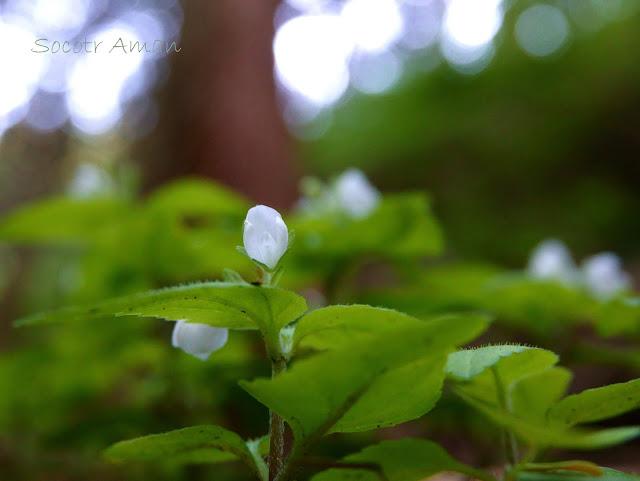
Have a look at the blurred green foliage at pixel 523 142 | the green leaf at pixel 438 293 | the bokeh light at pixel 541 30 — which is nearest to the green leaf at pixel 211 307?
the green leaf at pixel 438 293

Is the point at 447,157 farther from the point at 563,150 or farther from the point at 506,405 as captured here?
the point at 506,405

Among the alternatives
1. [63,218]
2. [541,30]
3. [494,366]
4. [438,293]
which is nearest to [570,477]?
[494,366]

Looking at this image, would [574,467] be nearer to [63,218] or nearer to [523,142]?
[63,218]

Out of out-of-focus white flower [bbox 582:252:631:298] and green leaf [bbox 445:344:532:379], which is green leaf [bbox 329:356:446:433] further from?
out-of-focus white flower [bbox 582:252:631:298]

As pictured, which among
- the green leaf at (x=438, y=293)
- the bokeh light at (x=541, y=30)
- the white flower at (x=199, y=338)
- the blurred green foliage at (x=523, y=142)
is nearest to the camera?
the white flower at (x=199, y=338)

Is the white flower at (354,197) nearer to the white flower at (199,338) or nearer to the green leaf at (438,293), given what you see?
the green leaf at (438,293)

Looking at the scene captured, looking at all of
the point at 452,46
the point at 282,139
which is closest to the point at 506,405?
the point at 282,139
